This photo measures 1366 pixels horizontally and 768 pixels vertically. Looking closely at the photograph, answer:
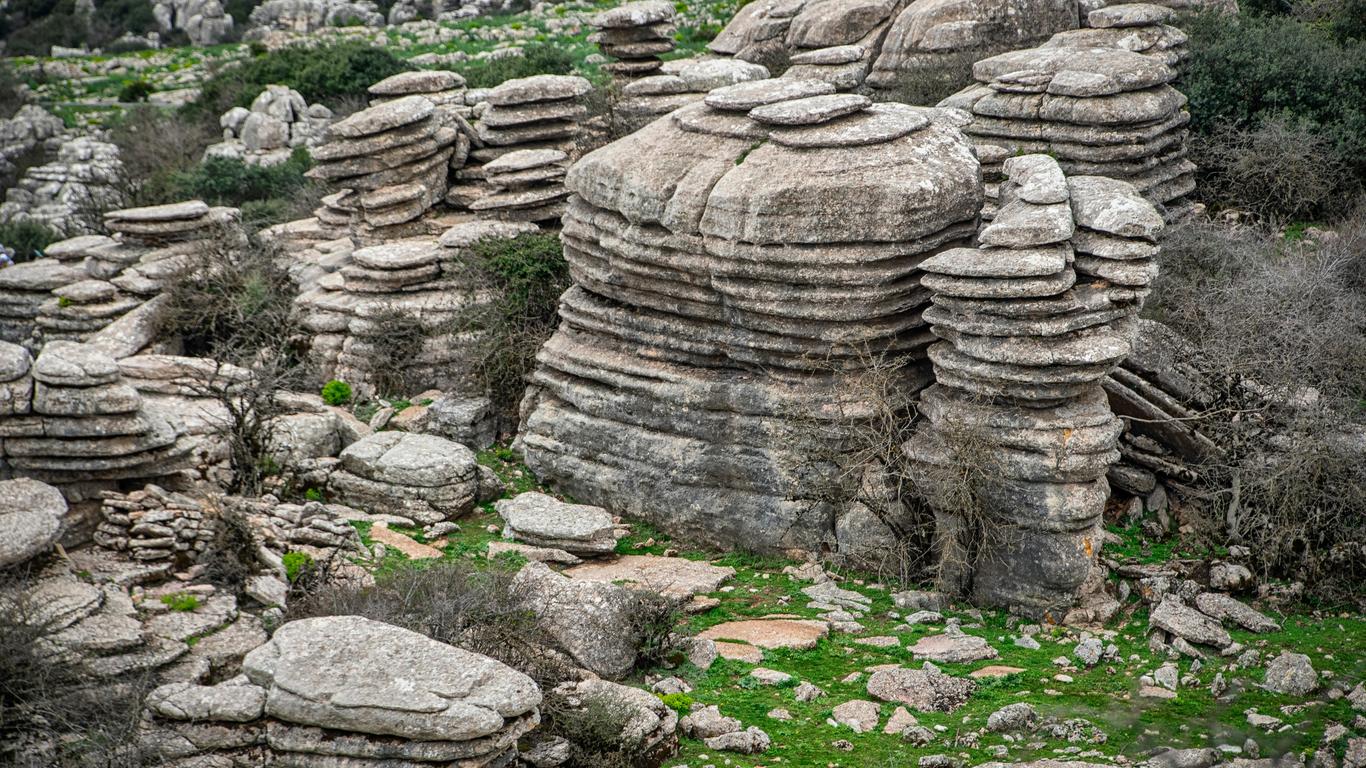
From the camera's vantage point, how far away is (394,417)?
48.2 ft

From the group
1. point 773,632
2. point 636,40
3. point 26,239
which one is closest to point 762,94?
point 773,632

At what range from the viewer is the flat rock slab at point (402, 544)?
452 inches

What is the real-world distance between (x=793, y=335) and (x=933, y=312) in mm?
1347

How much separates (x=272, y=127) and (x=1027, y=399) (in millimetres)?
19967

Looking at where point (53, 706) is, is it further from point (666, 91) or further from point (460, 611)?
point (666, 91)

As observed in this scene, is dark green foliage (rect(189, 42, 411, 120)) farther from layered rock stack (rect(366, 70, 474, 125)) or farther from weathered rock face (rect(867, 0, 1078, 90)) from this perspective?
weathered rock face (rect(867, 0, 1078, 90))

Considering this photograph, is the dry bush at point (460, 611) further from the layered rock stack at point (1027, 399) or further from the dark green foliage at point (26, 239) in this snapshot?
the dark green foliage at point (26, 239)

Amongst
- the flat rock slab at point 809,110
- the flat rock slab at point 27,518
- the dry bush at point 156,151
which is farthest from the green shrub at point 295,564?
the dry bush at point 156,151

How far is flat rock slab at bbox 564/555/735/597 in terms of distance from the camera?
36.2ft

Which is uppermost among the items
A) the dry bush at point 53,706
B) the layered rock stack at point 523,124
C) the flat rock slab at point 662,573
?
the layered rock stack at point 523,124

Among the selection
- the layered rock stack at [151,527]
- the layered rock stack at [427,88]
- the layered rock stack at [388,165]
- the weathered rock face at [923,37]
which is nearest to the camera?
the layered rock stack at [151,527]

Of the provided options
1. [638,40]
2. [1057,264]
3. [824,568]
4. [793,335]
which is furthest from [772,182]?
[638,40]

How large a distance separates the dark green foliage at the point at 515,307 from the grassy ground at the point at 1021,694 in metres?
3.56

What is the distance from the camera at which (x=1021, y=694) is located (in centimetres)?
914
